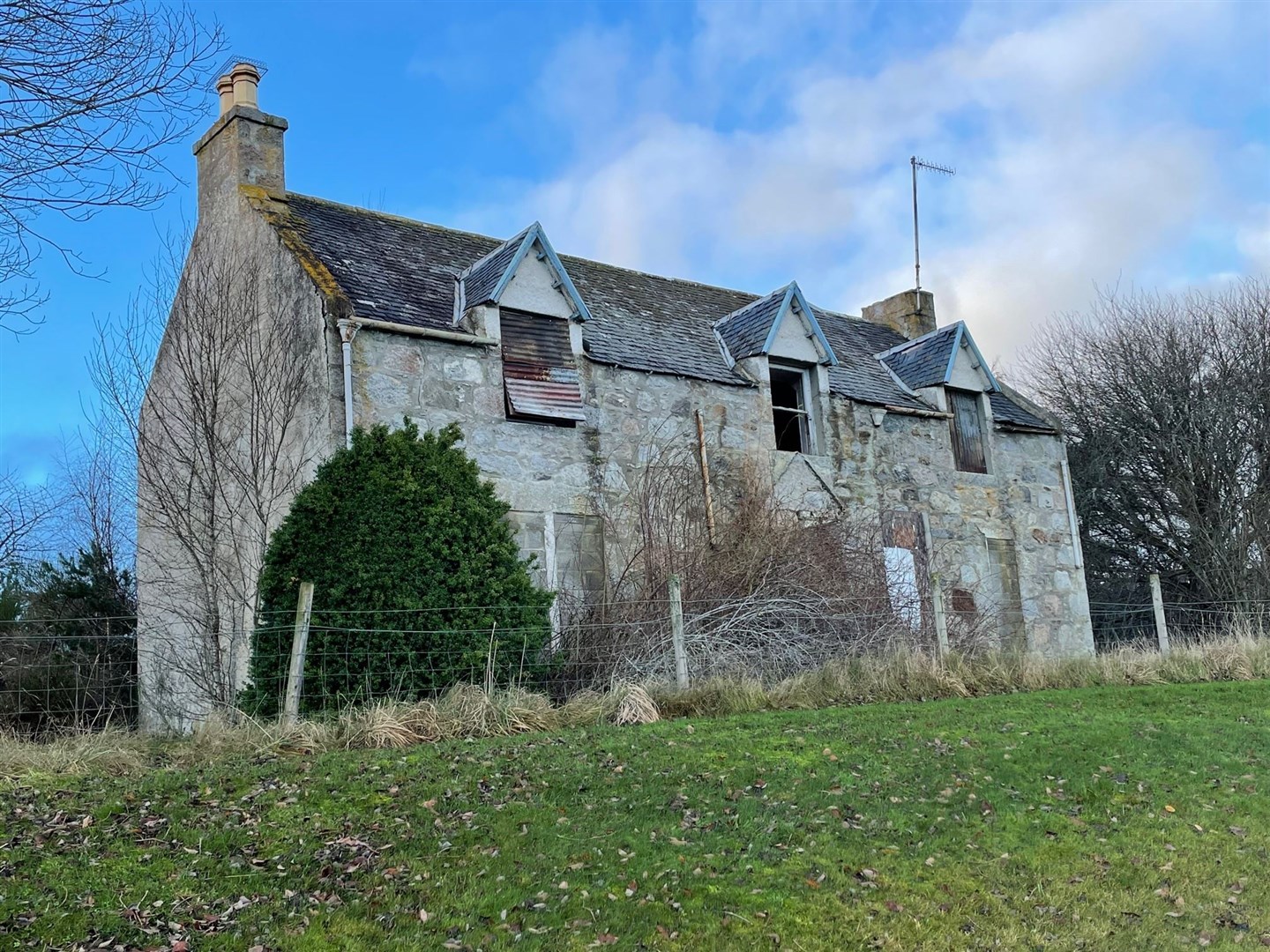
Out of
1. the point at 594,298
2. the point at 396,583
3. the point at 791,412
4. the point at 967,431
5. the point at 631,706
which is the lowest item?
the point at 631,706

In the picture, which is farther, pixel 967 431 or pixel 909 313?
pixel 909 313

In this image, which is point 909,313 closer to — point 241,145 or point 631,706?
point 241,145

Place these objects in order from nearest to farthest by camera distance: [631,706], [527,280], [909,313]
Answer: [631,706] < [527,280] < [909,313]

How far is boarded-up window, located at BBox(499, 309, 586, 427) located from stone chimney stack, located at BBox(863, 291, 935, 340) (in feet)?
33.3

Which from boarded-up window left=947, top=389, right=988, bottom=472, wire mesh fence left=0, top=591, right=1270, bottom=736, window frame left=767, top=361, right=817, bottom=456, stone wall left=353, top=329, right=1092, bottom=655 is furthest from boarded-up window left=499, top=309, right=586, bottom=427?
boarded-up window left=947, top=389, right=988, bottom=472

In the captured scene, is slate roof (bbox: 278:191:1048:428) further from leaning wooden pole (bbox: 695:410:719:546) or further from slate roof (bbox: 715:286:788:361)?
leaning wooden pole (bbox: 695:410:719:546)

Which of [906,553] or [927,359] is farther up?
[927,359]

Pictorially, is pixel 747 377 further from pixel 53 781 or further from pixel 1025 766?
pixel 53 781

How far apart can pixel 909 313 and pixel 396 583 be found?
15.2 metres

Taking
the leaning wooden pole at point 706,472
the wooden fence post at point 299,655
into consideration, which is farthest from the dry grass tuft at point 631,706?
the leaning wooden pole at point 706,472

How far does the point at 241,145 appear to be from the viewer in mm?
16047

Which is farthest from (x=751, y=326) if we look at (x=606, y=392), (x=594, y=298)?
(x=606, y=392)

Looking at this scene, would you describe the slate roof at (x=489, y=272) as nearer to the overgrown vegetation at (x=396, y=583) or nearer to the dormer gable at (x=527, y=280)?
the dormer gable at (x=527, y=280)

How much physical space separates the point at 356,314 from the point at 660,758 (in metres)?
7.41
